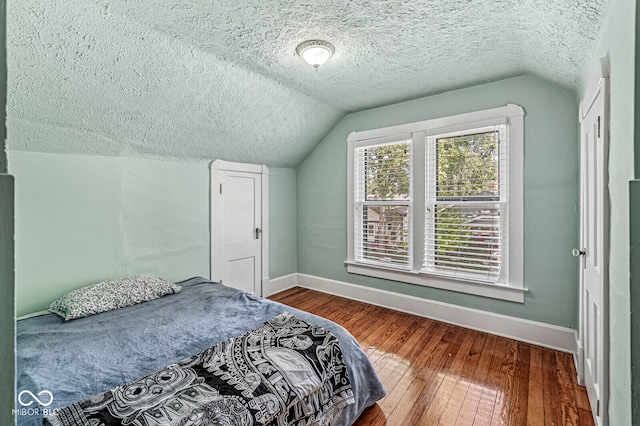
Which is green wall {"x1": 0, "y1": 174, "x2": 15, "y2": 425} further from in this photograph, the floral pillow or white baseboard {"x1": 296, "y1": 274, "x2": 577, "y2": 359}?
white baseboard {"x1": 296, "y1": 274, "x2": 577, "y2": 359}

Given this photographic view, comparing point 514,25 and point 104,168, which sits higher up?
point 514,25

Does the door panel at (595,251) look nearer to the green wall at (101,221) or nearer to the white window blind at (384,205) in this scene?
the white window blind at (384,205)

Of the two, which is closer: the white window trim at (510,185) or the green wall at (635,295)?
the green wall at (635,295)

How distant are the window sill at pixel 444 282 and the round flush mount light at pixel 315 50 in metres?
2.40

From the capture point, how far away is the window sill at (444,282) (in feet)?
9.36

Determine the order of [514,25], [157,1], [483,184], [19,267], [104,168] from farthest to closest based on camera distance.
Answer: [483,184], [104,168], [19,267], [514,25], [157,1]

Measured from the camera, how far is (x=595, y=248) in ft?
5.79

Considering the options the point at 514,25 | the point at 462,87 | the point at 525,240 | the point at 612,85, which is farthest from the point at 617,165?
the point at 462,87

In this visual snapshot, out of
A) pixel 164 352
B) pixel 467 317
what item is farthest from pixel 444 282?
pixel 164 352

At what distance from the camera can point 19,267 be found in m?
2.31

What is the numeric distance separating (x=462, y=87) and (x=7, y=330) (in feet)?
11.6

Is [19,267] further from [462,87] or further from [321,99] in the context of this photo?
[462,87]

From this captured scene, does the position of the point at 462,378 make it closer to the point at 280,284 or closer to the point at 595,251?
the point at 595,251

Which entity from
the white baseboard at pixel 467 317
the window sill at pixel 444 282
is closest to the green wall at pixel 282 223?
the white baseboard at pixel 467 317
